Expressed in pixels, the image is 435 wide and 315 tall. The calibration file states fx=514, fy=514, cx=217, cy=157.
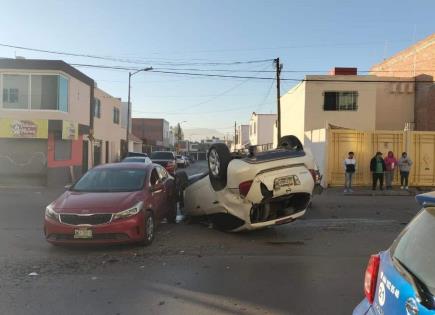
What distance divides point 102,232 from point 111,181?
6.13ft

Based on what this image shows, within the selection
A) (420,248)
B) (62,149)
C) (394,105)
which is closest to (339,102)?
(394,105)

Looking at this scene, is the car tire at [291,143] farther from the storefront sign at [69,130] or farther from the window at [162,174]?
the storefront sign at [69,130]

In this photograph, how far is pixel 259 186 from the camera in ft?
29.7

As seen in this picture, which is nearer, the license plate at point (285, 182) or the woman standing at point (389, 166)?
the license plate at point (285, 182)

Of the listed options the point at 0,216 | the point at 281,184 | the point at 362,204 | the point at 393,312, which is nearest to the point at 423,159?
the point at 362,204

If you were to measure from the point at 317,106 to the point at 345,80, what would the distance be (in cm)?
235

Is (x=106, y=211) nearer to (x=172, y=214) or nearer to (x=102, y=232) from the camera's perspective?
(x=102, y=232)

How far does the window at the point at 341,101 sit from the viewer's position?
3250 cm

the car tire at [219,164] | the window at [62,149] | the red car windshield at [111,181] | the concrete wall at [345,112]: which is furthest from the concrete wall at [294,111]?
the red car windshield at [111,181]

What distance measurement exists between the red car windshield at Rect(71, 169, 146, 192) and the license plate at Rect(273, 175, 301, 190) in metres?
2.51

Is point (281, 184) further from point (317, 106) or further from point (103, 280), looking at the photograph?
point (317, 106)

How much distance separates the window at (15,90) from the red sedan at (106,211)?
17.7 meters

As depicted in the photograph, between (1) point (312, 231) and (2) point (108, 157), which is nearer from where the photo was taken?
(1) point (312, 231)

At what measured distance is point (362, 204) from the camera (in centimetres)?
1645
